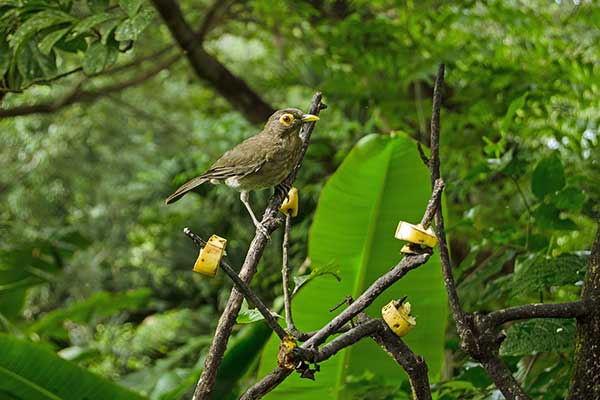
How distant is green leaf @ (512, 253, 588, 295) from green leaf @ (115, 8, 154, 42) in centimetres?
67

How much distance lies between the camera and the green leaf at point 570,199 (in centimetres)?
121

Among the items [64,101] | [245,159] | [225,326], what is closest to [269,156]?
[245,159]

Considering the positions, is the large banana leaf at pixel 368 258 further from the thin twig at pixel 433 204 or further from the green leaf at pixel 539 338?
the thin twig at pixel 433 204

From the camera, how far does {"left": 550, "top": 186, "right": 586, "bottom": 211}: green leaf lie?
1213 millimetres

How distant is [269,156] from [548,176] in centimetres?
48

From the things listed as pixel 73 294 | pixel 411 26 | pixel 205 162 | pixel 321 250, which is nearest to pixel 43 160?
pixel 73 294

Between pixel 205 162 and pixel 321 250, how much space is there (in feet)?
4.78

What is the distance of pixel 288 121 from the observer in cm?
102

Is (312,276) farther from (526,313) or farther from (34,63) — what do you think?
(34,63)

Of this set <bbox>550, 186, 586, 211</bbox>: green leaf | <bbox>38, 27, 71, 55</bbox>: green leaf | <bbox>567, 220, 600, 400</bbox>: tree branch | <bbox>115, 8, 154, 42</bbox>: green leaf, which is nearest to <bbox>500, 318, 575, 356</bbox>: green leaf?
<bbox>567, 220, 600, 400</bbox>: tree branch

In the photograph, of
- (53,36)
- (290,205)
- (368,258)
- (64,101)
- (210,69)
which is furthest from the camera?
(210,69)

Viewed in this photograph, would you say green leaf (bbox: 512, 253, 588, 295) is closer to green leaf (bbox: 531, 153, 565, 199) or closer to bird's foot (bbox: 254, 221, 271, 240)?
green leaf (bbox: 531, 153, 565, 199)

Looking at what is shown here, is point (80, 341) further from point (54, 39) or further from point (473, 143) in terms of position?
point (54, 39)

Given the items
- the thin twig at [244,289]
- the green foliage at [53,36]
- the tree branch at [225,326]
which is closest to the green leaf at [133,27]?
the green foliage at [53,36]
